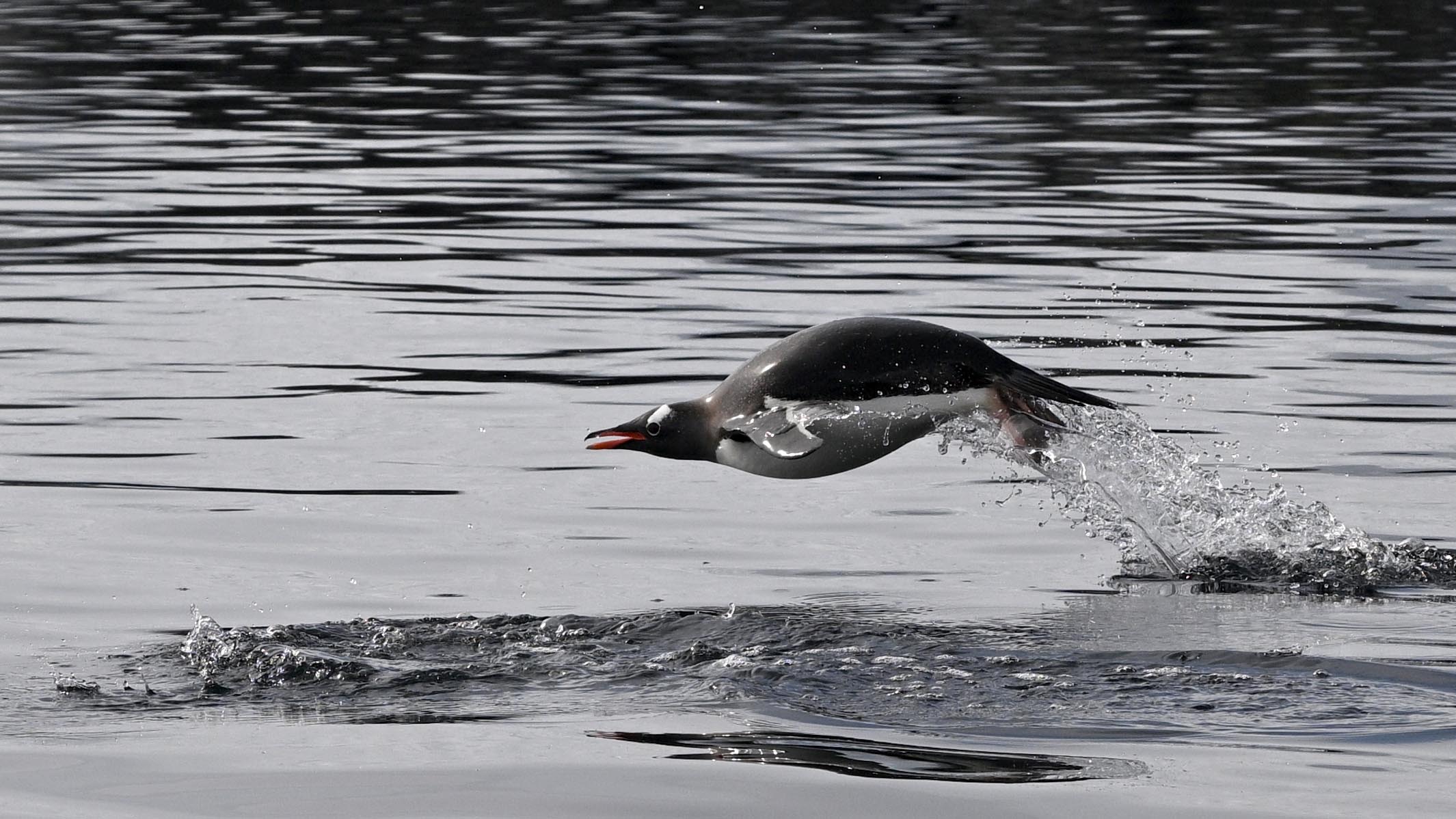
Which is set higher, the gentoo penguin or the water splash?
the gentoo penguin

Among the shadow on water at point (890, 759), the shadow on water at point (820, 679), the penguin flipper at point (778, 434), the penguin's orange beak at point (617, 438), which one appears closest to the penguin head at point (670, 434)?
the penguin's orange beak at point (617, 438)

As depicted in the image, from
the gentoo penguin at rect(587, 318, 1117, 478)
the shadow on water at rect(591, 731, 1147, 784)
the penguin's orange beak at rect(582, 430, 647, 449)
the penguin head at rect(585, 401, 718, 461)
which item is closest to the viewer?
the shadow on water at rect(591, 731, 1147, 784)

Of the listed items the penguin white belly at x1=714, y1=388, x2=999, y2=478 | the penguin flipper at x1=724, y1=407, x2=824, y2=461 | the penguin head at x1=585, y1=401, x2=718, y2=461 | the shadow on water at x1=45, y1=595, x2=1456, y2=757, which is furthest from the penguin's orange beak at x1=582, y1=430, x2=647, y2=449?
the shadow on water at x1=45, y1=595, x2=1456, y2=757

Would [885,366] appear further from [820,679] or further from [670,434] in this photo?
[820,679]

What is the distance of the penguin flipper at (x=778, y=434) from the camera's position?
916 centimetres

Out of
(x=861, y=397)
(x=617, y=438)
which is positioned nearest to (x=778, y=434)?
(x=861, y=397)

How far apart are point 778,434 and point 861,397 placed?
35cm

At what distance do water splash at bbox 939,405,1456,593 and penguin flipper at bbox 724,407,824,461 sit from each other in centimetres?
70

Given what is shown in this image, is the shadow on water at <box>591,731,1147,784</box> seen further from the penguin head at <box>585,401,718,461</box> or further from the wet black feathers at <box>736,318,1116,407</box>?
the penguin head at <box>585,401,718,461</box>

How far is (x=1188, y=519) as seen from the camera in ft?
33.3

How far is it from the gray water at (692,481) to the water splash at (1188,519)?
0.03 m

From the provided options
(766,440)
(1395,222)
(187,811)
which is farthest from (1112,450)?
(1395,222)

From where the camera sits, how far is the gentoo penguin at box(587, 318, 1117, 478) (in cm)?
929

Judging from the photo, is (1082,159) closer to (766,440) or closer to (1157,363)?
(1157,363)
